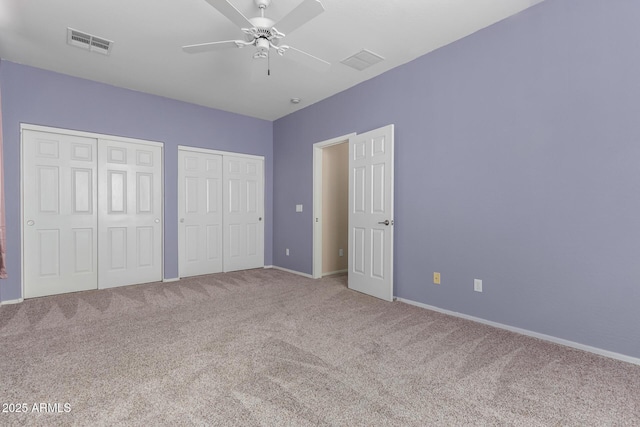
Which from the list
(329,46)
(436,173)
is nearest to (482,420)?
(436,173)

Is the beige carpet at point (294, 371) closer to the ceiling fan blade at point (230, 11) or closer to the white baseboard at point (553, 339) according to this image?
the white baseboard at point (553, 339)

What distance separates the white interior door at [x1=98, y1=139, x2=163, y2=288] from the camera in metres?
4.08

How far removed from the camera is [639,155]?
6.77 ft

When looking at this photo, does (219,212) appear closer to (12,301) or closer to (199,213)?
(199,213)

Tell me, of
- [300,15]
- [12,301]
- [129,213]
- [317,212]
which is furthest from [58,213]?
[300,15]

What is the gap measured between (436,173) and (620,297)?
5.63ft

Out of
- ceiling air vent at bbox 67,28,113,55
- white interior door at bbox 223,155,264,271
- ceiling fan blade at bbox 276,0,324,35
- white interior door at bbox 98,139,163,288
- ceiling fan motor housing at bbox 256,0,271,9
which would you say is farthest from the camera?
white interior door at bbox 223,155,264,271

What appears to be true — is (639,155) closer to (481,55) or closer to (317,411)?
(481,55)

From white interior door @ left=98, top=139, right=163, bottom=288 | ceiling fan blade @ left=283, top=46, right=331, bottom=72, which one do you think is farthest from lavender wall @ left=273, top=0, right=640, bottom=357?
white interior door @ left=98, top=139, right=163, bottom=288

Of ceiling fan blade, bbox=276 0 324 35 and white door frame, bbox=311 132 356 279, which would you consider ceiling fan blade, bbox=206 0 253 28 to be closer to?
ceiling fan blade, bbox=276 0 324 35

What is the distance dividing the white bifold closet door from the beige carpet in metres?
1.72

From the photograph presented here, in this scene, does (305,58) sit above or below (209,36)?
below

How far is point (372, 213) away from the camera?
3.75 m

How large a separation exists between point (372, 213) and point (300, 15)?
230cm
